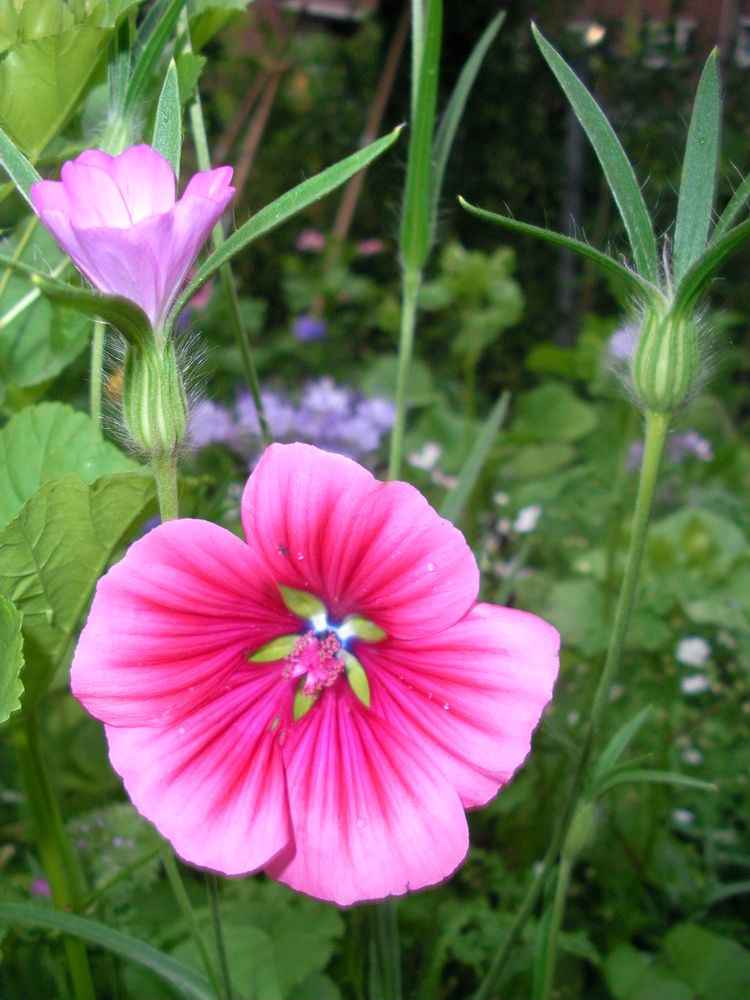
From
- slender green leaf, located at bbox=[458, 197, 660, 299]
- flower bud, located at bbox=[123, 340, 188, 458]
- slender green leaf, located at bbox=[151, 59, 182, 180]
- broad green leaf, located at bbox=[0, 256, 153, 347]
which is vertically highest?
slender green leaf, located at bbox=[458, 197, 660, 299]

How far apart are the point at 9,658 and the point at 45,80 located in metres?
0.28

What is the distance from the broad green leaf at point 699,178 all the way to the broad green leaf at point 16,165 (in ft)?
0.87

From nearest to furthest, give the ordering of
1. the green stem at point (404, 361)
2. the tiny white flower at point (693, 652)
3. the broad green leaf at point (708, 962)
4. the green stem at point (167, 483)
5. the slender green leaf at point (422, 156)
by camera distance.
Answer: the green stem at point (167, 483)
the slender green leaf at point (422, 156)
the green stem at point (404, 361)
the broad green leaf at point (708, 962)
the tiny white flower at point (693, 652)

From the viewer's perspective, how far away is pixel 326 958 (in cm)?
70

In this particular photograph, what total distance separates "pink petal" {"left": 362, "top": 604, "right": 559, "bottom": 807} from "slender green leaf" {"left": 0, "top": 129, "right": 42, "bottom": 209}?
0.79 ft

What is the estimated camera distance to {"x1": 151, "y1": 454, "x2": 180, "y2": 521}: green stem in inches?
15.6

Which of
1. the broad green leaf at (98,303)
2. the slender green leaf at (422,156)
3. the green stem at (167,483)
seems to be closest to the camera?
the broad green leaf at (98,303)

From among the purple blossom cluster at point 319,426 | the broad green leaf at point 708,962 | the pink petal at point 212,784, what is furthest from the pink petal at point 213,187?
the purple blossom cluster at point 319,426

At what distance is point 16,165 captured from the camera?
39cm

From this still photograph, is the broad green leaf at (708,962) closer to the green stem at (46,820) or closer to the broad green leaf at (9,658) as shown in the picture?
the green stem at (46,820)

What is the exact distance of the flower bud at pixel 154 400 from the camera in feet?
1.27

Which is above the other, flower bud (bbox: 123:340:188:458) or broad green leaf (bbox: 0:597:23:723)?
flower bud (bbox: 123:340:188:458)

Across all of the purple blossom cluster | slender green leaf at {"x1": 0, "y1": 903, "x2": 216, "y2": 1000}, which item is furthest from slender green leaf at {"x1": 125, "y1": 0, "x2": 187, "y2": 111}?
the purple blossom cluster

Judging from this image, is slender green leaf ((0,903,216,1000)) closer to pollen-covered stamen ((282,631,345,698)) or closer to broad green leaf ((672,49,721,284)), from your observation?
pollen-covered stamen ((282,631,345,698))
